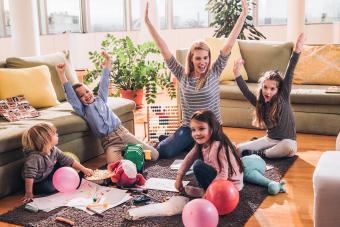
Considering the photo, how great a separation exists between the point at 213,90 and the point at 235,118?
1.16m

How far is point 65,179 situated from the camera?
9.06ft

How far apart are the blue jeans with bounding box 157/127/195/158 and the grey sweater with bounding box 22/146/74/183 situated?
3.04 ft

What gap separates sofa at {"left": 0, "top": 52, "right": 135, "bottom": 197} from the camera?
9.27 feet

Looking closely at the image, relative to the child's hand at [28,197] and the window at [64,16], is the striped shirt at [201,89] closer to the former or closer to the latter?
the child's hand at [28,197]

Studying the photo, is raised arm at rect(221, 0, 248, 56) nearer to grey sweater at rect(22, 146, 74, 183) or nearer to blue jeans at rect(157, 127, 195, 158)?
blue jeans at rect(157, 127, 195, 158)

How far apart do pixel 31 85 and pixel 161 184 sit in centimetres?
144

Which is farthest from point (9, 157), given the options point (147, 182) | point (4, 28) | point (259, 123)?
point (4, 28)

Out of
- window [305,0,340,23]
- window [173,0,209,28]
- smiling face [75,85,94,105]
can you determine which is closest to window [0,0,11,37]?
window [173,0,209,28]

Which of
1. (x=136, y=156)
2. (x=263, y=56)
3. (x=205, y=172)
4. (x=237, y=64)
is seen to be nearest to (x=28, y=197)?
(x=136, y=156)

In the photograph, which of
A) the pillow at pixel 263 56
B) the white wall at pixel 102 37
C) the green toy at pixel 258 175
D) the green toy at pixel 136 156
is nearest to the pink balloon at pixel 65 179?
the green toy at pixel 136 156

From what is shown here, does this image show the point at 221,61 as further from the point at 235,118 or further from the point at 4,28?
the point at 4,28

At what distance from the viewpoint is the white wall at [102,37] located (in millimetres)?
7342

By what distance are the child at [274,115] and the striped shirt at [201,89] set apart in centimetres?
15

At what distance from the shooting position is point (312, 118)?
13.8ft
